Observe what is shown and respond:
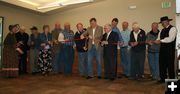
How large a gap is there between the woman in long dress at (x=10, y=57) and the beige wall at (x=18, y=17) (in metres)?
1.66

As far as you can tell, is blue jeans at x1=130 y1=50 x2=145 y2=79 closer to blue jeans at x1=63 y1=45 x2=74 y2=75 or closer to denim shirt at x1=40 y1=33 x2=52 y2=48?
blue jeans at x1=63 y1=45 x2=74 y2=75

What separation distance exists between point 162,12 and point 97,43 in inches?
99.1

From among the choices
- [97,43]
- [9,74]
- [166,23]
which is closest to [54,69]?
[9,74]

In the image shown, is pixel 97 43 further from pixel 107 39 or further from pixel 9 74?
pixel 9 74

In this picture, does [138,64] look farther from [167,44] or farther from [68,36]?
[68,36]

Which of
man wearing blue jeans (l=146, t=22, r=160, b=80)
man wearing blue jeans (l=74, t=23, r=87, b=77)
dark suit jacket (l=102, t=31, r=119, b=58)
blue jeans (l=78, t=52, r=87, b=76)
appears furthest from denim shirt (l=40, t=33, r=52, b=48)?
man wearing blue jeans (l=146, t=22, r=160, b=80)

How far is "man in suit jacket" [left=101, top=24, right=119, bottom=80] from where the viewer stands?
4.86 m

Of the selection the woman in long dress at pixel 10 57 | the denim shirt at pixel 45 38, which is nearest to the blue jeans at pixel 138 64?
the denim shirt at pixel 45 38

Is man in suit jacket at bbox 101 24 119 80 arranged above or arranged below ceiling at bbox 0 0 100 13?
below

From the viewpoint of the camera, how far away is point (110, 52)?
16.0ft

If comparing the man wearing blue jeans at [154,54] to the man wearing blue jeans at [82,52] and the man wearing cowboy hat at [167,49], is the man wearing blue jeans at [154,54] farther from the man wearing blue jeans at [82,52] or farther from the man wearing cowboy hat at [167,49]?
the man wearing blue jeans at [82,52]

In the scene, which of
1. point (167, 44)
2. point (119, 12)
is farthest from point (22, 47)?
point (167, 44)

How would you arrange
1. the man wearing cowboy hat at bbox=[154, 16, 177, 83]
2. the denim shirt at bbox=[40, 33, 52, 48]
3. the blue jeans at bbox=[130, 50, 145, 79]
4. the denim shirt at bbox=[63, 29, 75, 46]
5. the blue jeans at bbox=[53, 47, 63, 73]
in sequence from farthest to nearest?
1. the blue jeans at bbox=[53, 47, 63, 73]
2. the denim shirt at bbox=[40, 33, 52, 48]
3. the denim shirt at bbox=[63, 29, 75, 46]
4. the blue jeans at bbox=[130, 50, 145, 79]
5. the man wearing cowboy hat at bbox=[154, 16, 177, 83]

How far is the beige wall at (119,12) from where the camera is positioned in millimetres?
6402
